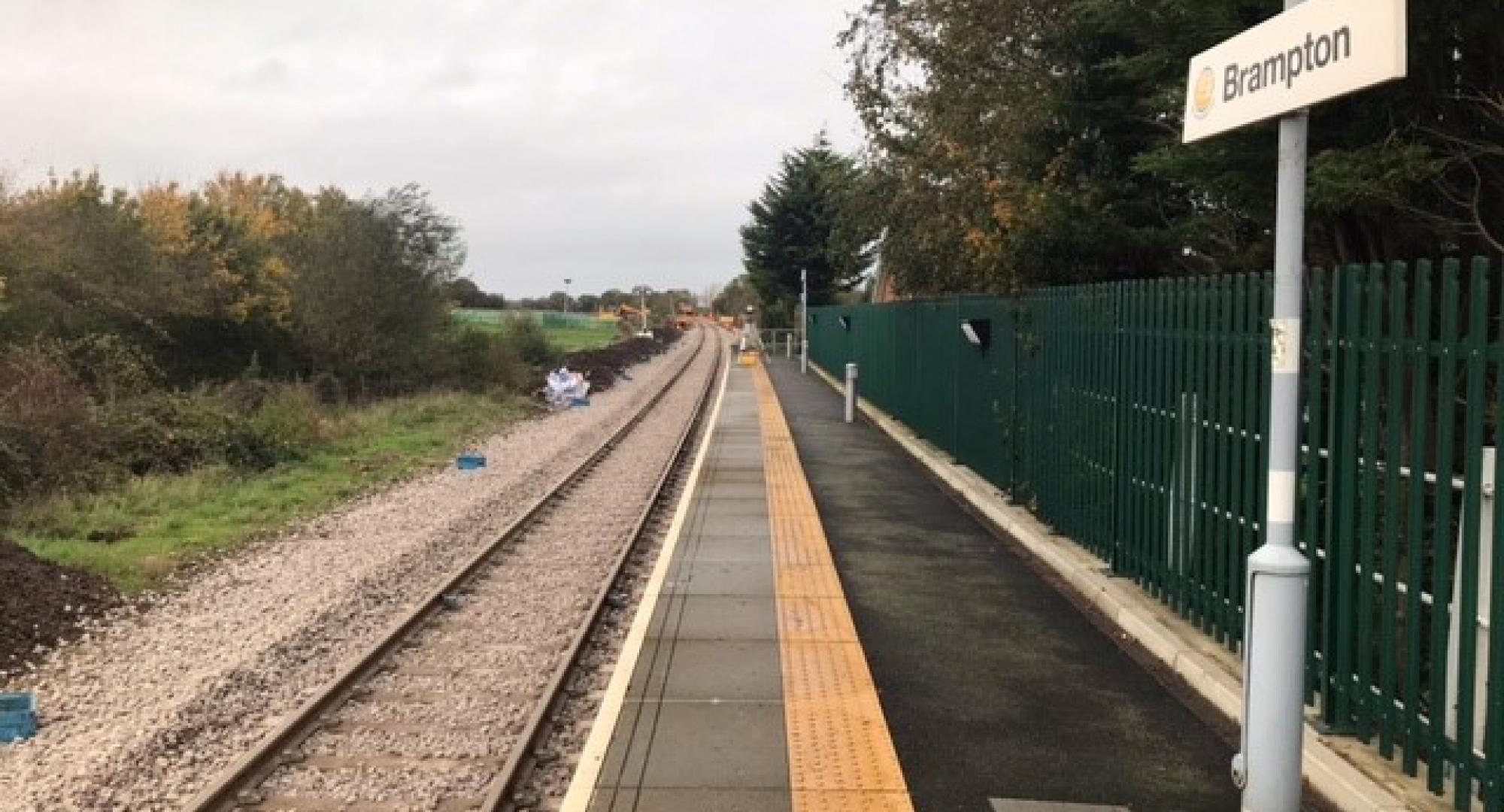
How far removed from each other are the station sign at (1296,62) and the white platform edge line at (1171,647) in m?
2.64

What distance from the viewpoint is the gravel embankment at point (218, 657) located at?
5.81 meters

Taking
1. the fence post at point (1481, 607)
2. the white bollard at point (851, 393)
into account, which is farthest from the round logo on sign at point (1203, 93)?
the white bollard at point (851, 393)

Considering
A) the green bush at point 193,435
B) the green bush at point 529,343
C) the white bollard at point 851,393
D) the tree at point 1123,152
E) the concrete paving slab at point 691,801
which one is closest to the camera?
the concrete paving slab at point 691,801

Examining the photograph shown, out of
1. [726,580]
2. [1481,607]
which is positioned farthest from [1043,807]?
[726,580]

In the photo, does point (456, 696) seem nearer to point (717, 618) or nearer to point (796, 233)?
point (717, 618)

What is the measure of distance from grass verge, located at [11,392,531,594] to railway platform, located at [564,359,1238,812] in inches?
199

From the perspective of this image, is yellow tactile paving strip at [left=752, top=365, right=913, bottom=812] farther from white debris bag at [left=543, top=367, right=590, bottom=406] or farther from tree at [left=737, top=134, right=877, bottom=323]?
tree at [left=737, top=134, right=877, bottom=323]

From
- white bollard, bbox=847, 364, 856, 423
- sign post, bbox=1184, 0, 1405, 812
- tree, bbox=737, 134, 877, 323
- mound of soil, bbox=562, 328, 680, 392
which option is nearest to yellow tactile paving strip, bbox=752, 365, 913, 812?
sign post, bbox=1184, 0, 1405, 812

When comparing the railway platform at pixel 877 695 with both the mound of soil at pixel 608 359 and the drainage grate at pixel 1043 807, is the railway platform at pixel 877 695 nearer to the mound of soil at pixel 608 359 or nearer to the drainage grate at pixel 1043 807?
the drainage grate at pixel 1043 807

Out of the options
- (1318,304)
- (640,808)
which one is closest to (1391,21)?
(1318,304)

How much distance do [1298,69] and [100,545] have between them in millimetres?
11911

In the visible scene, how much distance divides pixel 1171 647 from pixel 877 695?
1899 millimetres

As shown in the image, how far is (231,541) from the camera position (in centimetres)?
1272

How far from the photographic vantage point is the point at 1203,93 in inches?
190
